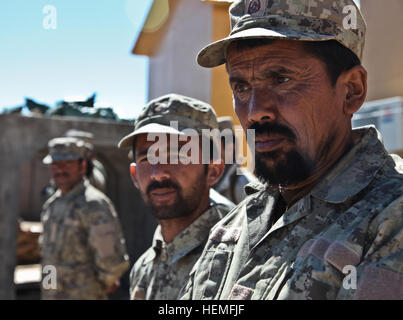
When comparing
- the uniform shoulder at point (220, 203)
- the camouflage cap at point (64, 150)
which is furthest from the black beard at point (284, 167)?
the camouflage cap at point (64, 150)

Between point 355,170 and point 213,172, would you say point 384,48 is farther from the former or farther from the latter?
point 355,170

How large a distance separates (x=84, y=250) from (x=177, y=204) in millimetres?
2519

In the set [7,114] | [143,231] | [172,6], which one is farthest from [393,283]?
[172,6]

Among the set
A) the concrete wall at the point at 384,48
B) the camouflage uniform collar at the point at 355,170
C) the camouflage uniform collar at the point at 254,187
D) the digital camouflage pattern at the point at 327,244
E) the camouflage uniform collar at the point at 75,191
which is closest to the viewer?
the digital camouflage pattern at the point at 327,244

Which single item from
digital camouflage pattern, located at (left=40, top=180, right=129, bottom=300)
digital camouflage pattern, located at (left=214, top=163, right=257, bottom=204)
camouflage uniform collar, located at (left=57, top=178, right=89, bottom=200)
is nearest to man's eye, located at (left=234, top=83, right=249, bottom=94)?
digital camouflage pattern, located at (left=214, top=163, right=257, bottom=204)

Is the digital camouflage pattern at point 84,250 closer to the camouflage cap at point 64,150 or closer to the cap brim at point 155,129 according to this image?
the camouflage cap at point 64,150

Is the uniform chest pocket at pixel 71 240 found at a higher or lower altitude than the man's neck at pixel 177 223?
lower

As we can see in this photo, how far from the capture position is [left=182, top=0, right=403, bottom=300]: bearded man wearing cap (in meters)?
1.07

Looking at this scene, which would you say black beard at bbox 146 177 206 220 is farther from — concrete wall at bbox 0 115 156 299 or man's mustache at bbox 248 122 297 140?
concrete wall at bbox 0 115 156 299

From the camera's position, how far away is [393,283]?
928 millimetres

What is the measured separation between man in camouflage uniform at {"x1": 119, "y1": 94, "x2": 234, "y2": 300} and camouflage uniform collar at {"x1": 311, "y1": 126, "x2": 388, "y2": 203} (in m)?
0.96

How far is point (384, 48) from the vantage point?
5.70m

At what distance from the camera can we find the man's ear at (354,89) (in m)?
1.28

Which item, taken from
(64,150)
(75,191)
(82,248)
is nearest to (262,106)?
(82,248)
